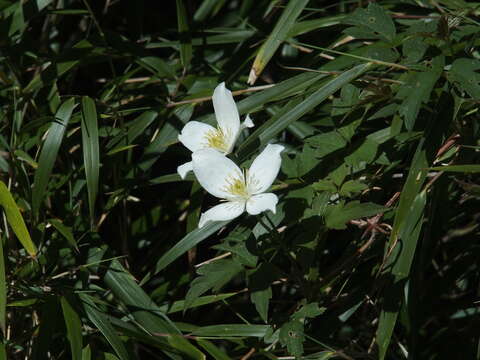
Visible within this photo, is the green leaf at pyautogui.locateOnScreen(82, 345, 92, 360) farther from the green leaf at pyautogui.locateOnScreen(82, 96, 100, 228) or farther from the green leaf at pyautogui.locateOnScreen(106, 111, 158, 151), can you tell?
the green leaf at pyautogui.locateOnScreen(106, 111, 158, 151)

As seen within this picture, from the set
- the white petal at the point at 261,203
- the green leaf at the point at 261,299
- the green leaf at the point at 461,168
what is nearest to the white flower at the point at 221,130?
the white petal at the point at 261,203

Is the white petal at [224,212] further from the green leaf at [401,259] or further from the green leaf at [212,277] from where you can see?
the green leaf at [401,259]

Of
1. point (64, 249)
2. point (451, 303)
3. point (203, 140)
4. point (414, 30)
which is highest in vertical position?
point (414, 30)

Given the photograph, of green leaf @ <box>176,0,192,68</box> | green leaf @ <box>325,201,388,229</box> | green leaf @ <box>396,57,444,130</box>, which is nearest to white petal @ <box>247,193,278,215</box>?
green leaf @ <box>325,201,388,229</box>

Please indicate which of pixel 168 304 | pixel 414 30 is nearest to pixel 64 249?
pixel 168 304

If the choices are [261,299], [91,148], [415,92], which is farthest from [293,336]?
[91,148]

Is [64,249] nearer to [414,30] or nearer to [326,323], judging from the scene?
[326,323]

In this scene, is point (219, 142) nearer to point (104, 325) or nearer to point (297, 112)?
point (297, 112)
